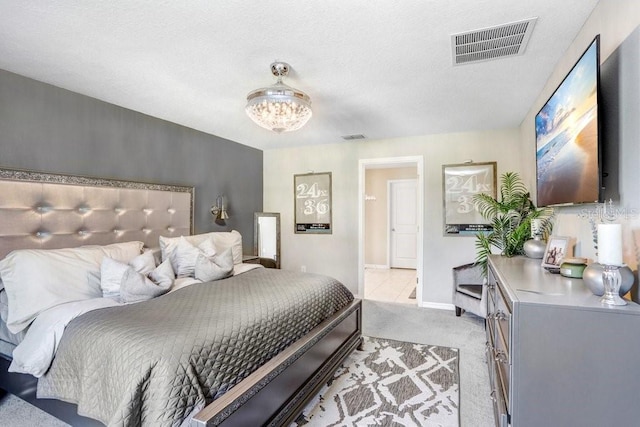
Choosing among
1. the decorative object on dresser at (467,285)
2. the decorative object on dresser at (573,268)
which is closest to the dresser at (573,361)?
the decorative object on dresser at (573,268)

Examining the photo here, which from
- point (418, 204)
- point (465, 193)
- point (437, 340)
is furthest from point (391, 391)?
point (465, 193)

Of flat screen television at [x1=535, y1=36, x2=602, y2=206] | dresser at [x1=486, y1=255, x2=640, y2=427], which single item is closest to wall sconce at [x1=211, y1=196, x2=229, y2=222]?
flat screen television at [x1=535, y1=36, x2=602, y2=206]

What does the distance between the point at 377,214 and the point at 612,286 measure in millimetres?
6254

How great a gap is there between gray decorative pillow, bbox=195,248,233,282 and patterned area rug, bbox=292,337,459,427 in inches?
52.0

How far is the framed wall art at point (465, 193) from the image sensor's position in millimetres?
4148

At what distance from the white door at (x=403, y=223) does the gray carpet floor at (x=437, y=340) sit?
2784 mm

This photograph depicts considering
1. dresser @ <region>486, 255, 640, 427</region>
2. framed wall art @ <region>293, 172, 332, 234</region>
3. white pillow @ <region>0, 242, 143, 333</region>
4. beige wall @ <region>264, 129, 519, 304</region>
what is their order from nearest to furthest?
dresser @ <region>486, 255, 640, 427</region> → white pillow @ <region>0, 242, 143, 333</region> → beige wall @ <region>264, 129, 519, 304</region> → framed wall art @ <region>293, 172, 332, 234</region>

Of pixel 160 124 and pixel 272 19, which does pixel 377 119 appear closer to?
pixel 272 19

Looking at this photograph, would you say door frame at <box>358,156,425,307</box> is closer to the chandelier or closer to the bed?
the bed

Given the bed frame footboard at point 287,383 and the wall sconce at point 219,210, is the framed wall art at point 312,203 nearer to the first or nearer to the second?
the wall sconce at point 219,210

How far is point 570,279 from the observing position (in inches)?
63.1

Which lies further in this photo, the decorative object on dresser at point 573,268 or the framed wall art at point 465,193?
the framed wall art at point 465,193

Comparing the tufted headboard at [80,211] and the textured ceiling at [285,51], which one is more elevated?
the textured ceiling at [285,51]

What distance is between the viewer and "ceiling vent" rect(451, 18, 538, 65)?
189 cm
